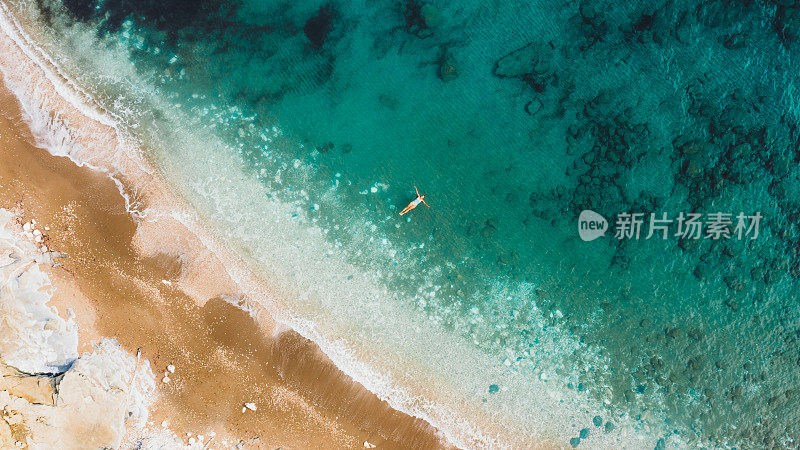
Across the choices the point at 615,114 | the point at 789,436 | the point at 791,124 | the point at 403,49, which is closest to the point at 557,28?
the point at 615,114

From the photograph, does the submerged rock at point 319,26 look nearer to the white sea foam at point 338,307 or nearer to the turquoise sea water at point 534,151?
the turquoise sea water at point 534,151

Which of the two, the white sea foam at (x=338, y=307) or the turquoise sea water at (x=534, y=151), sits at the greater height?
the turquoise sea water at (x=534, y=151)

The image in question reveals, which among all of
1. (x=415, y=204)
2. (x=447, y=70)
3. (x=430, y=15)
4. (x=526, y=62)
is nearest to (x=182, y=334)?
(x=415, y=204)

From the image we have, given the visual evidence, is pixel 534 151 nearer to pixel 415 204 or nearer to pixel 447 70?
pixel 447 70

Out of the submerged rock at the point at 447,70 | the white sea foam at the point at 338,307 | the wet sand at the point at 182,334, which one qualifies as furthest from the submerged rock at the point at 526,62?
the wet sand at the point at 182,334

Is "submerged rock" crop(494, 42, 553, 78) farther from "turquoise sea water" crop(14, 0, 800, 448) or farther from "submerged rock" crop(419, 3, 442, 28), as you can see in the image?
"submerged rock" crop(419, 3, 442, 28)

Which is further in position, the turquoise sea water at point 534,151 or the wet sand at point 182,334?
the turquoise sea water at point 534,151

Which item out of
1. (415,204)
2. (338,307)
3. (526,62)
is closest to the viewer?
(338,307)
